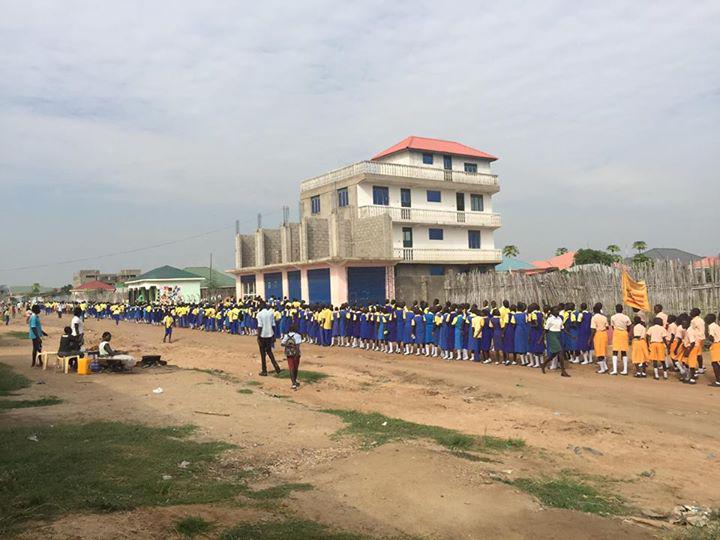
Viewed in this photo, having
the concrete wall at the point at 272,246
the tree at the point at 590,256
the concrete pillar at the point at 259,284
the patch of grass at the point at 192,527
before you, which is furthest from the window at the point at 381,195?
the patch of grass at the point at 192,527

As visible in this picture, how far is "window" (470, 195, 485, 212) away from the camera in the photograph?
39909 millimetres

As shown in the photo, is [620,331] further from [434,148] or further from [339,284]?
[434,148]

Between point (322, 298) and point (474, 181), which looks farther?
point (474, 181)

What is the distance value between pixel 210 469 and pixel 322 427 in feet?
8.43

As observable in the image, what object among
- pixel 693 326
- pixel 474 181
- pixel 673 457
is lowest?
pixel 673 457

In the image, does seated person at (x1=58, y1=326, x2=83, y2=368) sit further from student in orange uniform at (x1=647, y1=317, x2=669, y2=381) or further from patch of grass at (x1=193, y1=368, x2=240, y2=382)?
student in orange uniform at (x1=647, y1=317, x2=669, y2=381)

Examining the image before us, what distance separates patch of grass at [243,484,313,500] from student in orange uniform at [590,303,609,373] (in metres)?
10.4

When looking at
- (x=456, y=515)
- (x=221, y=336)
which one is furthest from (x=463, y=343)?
(x=221, y=336)

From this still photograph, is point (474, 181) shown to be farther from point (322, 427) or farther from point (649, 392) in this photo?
point (322, 427)

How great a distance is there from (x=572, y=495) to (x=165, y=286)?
5871 centimetres

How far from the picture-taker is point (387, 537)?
5055mm

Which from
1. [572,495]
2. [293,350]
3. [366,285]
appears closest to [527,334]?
[293,350]

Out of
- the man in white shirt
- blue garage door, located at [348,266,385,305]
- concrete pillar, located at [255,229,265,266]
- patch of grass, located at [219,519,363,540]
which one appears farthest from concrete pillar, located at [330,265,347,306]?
patch of grass, located at [219,519,363,540]

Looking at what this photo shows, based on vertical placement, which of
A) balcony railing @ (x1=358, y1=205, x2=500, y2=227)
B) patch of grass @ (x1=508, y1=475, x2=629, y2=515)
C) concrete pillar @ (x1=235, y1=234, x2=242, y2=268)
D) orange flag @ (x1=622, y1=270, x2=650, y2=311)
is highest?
balcony railing @ (x1=358, y1=205, x2=500, y2=227)
